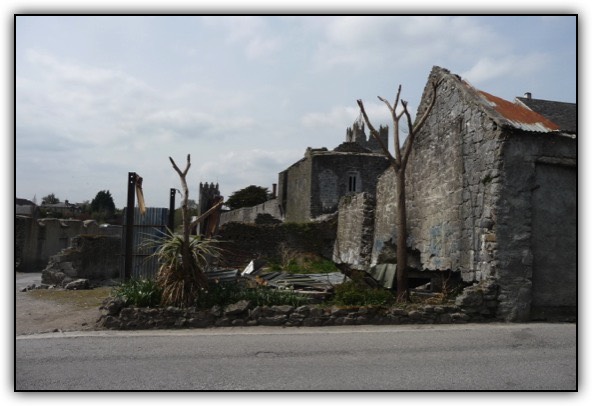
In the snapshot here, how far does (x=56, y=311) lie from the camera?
11.8m

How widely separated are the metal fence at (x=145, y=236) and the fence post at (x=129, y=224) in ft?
0.45

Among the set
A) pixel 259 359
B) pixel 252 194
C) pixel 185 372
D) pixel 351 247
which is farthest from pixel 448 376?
pixel 252 194

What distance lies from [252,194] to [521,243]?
4694cm

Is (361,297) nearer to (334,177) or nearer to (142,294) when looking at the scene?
(142,294)

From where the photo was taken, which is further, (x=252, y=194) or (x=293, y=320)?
(x=252, y=194)

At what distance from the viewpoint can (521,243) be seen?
33.0 ft

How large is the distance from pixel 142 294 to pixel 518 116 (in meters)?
8.88

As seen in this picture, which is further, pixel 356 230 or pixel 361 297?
pixel 356 230

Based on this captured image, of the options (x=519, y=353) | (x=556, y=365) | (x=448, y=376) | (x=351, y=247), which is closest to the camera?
(x=448, y=376)

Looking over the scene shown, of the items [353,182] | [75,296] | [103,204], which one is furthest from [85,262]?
[103,204]

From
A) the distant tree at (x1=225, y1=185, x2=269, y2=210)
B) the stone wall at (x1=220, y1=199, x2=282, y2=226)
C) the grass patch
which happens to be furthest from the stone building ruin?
the distant tree at (x1=225, y1=185, x2=269, y2=210)

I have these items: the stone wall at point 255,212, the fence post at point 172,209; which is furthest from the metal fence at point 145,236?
the stone wall at point 255,212

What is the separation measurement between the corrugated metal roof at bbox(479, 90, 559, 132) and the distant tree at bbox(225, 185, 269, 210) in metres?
44.0

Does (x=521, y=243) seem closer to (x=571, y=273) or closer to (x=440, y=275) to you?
(x=571, y=273)
